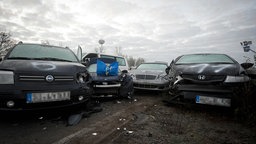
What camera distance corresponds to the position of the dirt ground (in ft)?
7.59

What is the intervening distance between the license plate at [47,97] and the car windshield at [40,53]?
1.22m

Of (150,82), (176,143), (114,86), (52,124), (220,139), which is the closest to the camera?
(176,143)

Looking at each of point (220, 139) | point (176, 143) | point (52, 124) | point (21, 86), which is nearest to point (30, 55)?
point (21, 86)

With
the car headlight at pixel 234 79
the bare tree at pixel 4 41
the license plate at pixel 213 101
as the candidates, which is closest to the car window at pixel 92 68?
the license plate at pixel 213 101

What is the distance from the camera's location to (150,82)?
6039mm

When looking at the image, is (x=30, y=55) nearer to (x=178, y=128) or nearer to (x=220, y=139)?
(x=178, y=128)

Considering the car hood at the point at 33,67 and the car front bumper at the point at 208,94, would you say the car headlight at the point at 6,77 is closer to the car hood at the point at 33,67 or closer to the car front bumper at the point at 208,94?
the car hood at the point at 33,67

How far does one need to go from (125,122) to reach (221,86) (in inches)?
84.9

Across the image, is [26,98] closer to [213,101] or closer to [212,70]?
[213,101]

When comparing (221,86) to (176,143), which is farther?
(221,86)

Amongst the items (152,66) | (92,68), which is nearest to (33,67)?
(92,68)

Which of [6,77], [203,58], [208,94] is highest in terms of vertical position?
[203,58]

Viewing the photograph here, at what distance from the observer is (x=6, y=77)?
2.47 m

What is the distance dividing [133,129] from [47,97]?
61.1 inches
